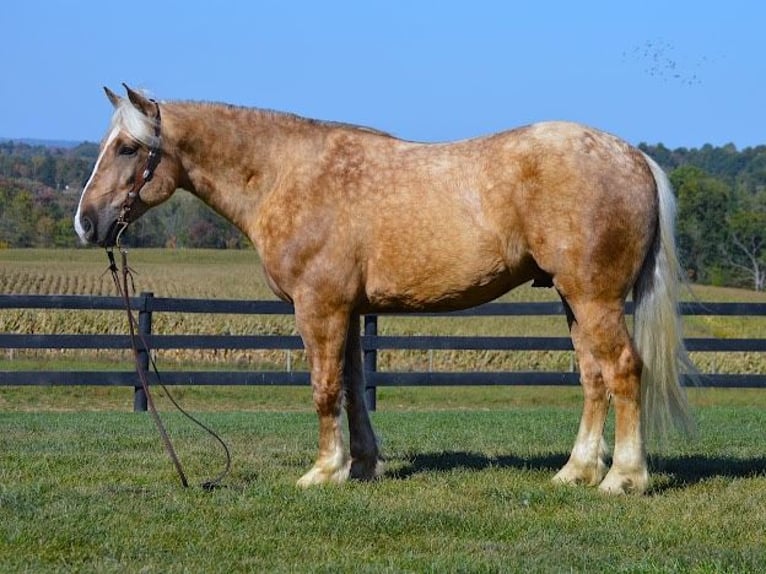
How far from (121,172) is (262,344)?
275 inches

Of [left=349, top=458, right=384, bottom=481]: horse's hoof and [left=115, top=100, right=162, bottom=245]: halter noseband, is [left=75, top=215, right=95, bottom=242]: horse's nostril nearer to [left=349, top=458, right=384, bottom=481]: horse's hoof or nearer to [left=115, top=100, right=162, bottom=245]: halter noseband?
[left=115, top=100, right=162, bottom=245]: halter noseband

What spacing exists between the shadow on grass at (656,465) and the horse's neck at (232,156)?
78.9 inches

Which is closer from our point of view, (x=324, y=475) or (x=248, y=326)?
(x=324, y=475)

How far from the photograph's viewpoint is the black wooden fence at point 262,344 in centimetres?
1384

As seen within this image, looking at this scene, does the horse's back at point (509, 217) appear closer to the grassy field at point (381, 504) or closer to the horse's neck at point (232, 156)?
the horse's neck at point (232, 156)

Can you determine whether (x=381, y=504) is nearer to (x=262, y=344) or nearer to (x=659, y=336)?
(x=659, y=336)

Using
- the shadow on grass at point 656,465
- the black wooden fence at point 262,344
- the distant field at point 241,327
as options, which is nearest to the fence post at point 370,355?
the black wooden fence at point 262,344

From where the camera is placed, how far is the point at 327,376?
23.6ft

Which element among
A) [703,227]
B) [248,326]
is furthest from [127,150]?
[703,227]

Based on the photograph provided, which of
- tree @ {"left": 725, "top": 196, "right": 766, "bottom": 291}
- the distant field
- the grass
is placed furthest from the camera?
tree @ {"left": 725, "top": 196, "right": 766, "bottom": 291}

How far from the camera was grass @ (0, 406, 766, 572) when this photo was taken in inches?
204

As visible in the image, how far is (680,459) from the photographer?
8617 millimetres

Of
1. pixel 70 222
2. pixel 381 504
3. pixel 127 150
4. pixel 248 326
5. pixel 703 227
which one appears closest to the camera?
pixel 381 504

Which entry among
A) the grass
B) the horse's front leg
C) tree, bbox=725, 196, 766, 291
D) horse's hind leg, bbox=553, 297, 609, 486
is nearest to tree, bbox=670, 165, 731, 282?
tree, bbox=725, 196, 766, 291
